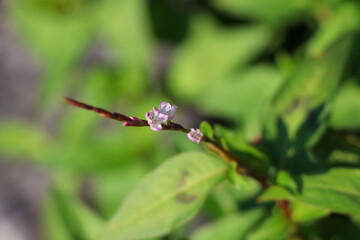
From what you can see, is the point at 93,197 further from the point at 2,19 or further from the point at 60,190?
the point at 2,19

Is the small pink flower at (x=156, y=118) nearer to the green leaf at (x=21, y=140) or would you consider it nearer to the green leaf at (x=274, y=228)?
the green leaf at (x=274, y=228)

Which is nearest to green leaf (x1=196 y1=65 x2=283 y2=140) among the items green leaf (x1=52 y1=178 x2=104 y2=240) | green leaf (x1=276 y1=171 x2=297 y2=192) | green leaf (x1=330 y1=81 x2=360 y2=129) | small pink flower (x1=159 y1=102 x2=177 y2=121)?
green leaf (x1=330 y1=81 x2=360 y2=129)

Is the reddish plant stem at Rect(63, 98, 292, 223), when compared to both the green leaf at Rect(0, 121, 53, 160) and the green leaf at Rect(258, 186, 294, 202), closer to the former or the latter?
the green leaf at Rect(258, 186, 294, 202)

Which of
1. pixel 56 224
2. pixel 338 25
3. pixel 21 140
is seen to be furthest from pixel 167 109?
pixel 21 140

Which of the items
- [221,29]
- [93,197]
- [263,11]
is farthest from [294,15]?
[93,197]

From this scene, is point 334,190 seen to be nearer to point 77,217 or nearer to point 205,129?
point 205,129

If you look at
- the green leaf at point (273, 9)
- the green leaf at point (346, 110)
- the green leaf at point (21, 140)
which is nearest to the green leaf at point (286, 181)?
the green leaf at point (346, 110)

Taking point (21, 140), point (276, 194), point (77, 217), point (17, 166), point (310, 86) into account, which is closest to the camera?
A: point (276, 194)
